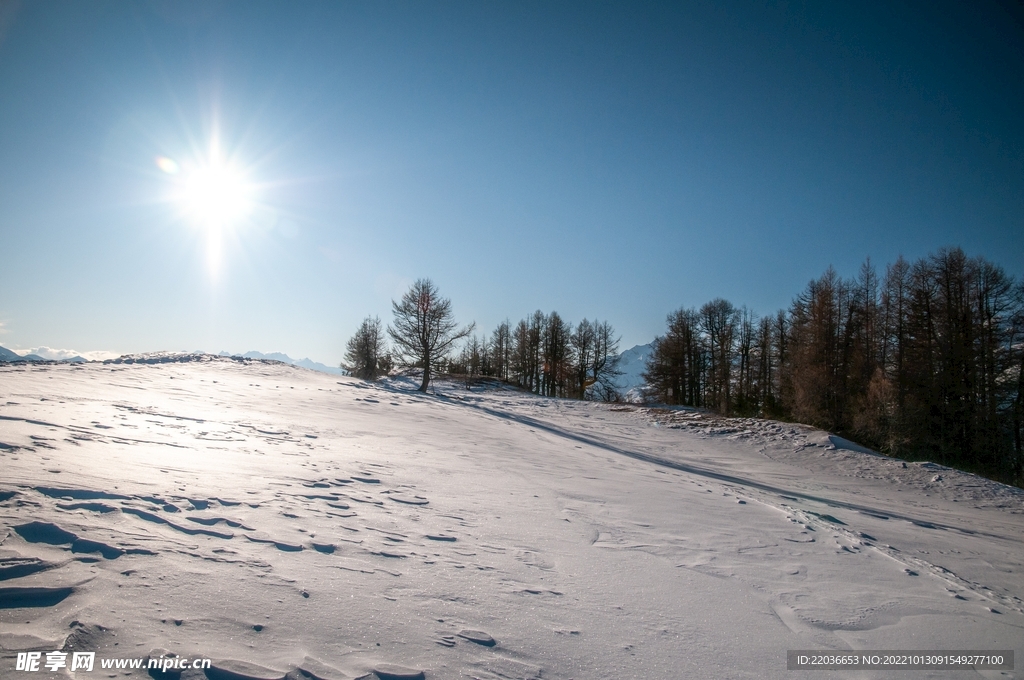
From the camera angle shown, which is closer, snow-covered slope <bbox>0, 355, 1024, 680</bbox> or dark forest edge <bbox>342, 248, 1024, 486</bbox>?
snow-covered slope <bbox>0, 355, 1024, 680</bbox>

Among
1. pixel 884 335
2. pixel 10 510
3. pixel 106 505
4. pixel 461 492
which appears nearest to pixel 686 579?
pixel 461 492

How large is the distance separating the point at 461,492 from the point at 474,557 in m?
2.00

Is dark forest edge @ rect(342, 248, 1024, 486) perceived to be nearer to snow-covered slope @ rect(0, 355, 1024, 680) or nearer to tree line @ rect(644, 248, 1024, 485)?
tree line @ rect(644, 248, 1024, 485)

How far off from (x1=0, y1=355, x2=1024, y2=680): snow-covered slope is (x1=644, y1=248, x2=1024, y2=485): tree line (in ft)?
53.9

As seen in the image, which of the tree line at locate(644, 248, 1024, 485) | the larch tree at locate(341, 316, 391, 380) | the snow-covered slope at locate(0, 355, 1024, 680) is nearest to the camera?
the snow-covered slope at locate(0, 355, 1024, 680)

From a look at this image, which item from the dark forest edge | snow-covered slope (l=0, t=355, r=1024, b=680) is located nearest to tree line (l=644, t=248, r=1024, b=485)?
the dark forest edge

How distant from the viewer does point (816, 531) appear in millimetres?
5633

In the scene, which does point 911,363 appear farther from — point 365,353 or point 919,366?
point 365,353

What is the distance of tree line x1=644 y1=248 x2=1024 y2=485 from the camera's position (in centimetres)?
2073

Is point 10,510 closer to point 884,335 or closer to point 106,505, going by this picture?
point 106,505

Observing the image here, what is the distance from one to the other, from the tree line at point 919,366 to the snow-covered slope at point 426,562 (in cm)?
1642

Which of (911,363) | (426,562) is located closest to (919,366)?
(911,363)

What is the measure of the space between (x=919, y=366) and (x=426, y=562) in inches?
1183

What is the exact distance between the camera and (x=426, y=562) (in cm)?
322
